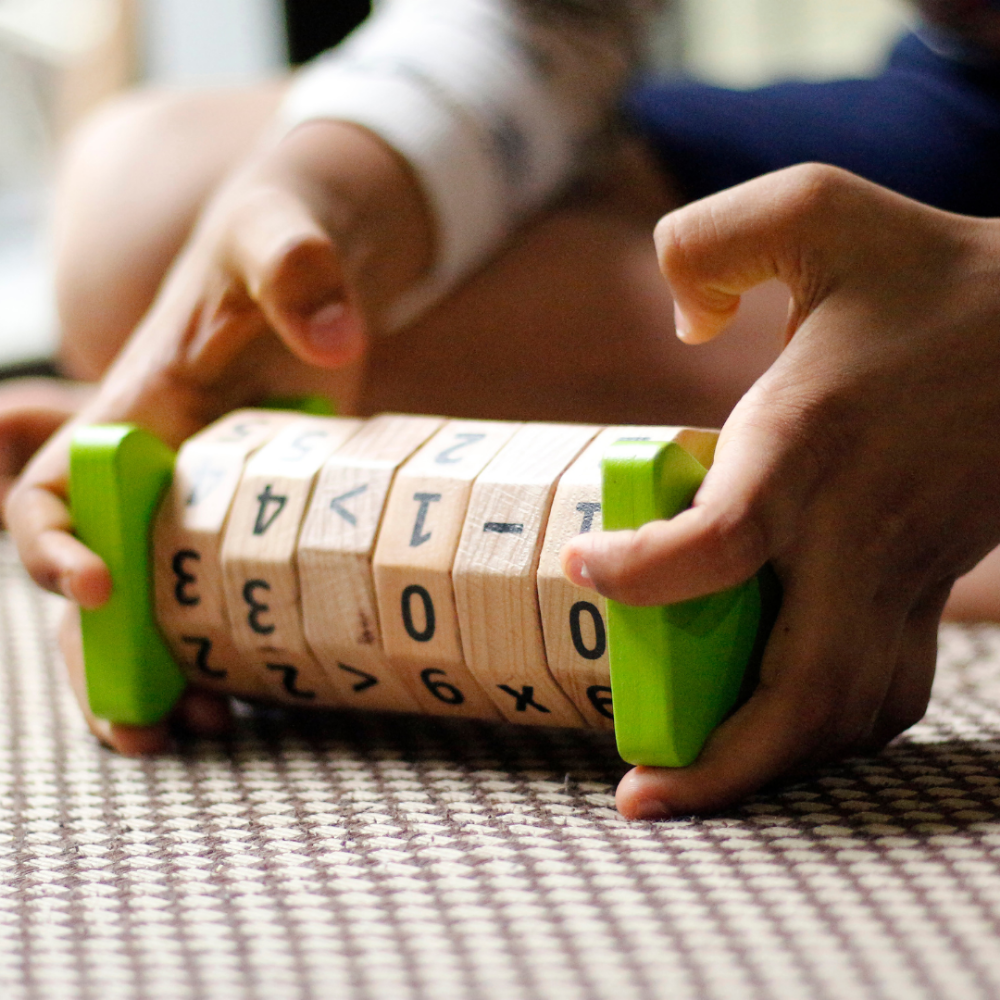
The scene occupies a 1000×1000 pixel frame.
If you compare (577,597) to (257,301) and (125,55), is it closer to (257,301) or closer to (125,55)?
(257,301)

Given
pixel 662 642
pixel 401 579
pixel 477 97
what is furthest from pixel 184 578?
pixel 477 97

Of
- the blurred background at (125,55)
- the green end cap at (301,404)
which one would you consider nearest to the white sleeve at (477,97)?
the green end cap at (301,404)

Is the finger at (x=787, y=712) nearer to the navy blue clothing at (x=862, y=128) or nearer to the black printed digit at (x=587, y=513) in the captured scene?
the black printed digit at (x=587, y=513)

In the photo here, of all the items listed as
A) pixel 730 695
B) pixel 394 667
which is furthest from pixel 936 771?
pixel 394 667

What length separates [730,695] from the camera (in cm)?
48

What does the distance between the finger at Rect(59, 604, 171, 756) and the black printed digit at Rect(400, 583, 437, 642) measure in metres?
0.17

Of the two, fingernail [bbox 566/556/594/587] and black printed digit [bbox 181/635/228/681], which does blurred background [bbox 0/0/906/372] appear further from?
fingernail [bbox 566/556/594/587]

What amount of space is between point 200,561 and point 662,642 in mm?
234

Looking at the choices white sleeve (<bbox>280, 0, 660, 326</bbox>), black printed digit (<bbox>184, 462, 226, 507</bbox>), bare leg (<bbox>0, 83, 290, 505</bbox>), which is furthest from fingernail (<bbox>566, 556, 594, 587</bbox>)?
bare leg (<bbox>0, 83, 290, 505</bbox>)

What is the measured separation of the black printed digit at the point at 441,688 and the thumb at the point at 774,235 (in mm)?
197

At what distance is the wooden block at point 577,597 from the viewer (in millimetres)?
463

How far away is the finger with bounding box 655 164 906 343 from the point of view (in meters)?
0.46

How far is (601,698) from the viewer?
0.48 metres

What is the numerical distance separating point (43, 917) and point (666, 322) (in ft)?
1.84
